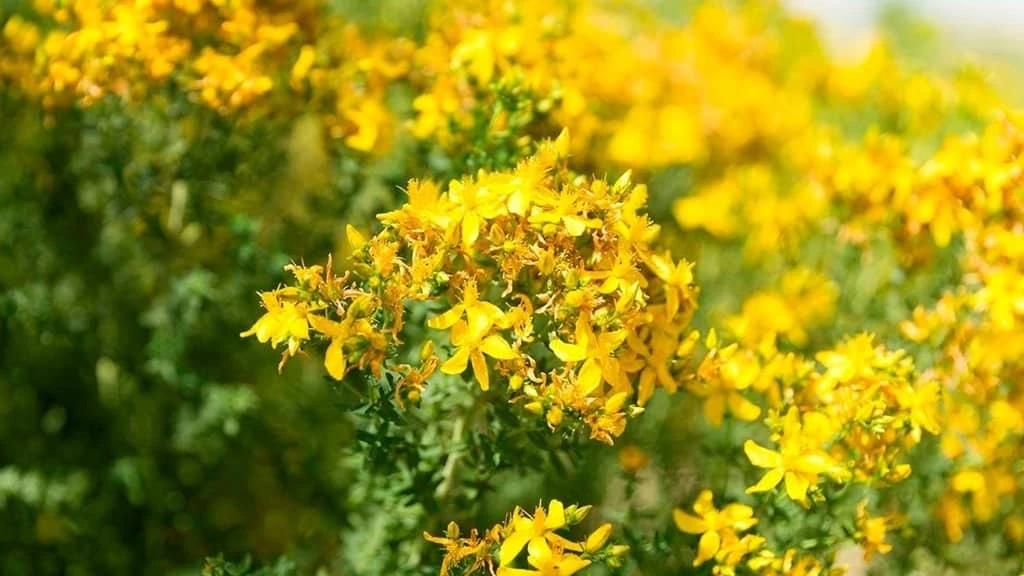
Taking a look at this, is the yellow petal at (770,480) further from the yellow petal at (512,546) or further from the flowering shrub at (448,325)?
the yellow petal at (512,546)

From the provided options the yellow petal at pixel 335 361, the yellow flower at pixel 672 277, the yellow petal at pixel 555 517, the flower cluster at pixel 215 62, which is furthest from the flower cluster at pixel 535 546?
the flower cluster at pixel 215 62

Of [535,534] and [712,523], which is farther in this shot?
[712,523]

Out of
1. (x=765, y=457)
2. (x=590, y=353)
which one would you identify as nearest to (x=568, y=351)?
(x=590, y=353)

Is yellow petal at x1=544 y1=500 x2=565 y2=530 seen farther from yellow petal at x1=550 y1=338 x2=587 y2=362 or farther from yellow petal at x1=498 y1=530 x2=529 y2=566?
yellow petal at x1=550 y1=338 x2=587 y2=362

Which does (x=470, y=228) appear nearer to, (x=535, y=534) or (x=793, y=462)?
(x=535, y=534)

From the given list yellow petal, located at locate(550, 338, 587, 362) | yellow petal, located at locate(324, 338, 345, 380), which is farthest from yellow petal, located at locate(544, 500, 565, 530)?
yellow petal, located at locate(324, 338, 345, 380)

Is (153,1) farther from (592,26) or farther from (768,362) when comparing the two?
(592,26)
